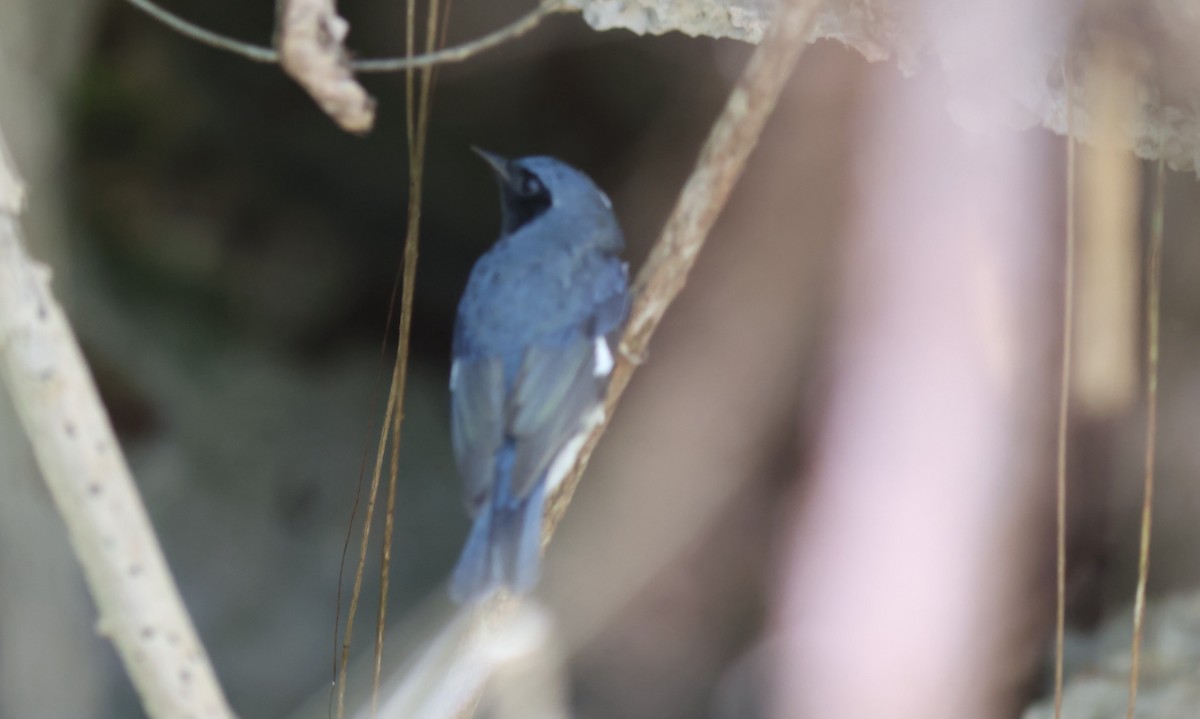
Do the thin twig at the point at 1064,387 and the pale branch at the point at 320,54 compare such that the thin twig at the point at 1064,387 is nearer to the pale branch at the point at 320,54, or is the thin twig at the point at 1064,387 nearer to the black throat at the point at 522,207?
the black throat at the point at 522,207

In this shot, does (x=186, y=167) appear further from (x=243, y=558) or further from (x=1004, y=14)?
(x=1004, y=14)

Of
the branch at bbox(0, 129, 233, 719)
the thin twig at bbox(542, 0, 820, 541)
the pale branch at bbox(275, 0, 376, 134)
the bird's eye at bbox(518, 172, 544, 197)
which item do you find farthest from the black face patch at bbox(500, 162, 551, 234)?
the branch at bbox(0, 129, 233, 719)

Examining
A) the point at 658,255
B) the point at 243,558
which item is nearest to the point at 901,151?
the point at 658,255

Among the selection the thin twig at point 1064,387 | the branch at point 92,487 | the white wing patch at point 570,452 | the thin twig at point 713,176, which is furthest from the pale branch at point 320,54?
the thin twig at point 1064,387

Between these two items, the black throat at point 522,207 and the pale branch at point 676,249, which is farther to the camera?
the black throat at point 522,207

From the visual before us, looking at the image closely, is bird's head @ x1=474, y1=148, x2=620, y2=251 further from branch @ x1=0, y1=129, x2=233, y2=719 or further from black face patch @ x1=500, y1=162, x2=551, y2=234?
branch @ x1=0, y1=129, x2=233, y2=719

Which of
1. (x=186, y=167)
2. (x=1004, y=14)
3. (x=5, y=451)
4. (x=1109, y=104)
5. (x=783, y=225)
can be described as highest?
(x=186, y=167)

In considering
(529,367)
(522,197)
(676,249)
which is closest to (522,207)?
(522,197)
